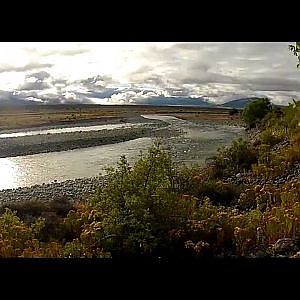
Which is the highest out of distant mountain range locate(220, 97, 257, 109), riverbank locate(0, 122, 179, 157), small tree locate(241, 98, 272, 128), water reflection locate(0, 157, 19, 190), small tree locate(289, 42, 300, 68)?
small tree locate(289, 42, 300, 68)

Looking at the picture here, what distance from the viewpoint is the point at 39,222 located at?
3.07 metres

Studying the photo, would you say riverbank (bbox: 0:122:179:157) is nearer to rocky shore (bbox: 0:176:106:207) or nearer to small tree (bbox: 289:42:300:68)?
rocky shore (bbox: 0:176:106:207)

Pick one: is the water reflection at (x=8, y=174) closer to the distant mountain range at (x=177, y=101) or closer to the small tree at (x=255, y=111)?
the distant mountain range at (x=177, y=101)

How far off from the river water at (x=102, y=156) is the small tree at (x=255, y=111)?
95 millimetres

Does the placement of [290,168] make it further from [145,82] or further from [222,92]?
[145,82]

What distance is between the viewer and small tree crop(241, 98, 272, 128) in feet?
10.7

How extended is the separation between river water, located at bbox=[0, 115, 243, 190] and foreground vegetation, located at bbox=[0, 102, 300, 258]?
0.27 ft

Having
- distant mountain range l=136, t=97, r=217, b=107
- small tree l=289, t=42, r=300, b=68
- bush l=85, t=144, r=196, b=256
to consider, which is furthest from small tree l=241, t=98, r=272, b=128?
bush l=85, t=144, r=196, b=256

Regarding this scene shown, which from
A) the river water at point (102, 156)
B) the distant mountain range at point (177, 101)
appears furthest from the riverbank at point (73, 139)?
the distant mountain range at point (177, 101)

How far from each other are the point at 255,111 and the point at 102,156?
3.66 ft

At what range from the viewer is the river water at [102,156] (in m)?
3.20

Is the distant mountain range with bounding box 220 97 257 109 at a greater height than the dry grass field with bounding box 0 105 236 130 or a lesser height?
greater
